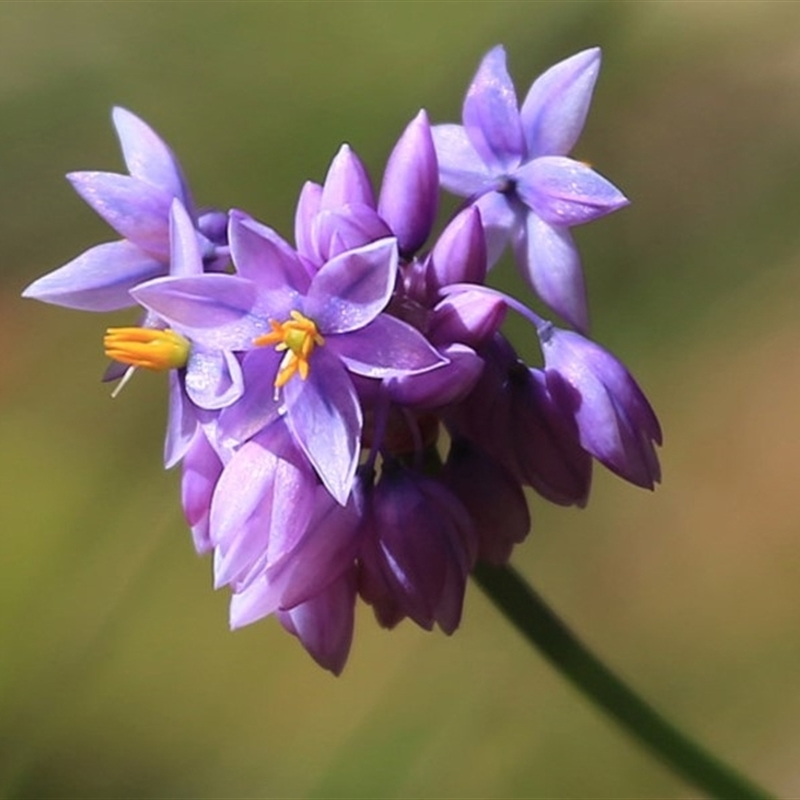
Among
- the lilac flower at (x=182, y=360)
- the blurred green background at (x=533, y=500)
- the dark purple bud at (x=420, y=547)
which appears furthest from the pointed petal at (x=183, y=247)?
the blurred green background at (x=533, y=500)

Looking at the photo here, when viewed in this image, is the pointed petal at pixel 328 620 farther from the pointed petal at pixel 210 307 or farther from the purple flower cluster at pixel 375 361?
the pointed petal at pixel 210 307

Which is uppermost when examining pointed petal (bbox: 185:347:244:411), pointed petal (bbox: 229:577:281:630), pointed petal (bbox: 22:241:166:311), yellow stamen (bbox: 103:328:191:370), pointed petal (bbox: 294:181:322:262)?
pointed petal (bbox: 294:181:322:262)

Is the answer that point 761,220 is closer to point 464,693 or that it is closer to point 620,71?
point 620,71

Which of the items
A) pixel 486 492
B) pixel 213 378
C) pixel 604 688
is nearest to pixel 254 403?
pixel 213 378

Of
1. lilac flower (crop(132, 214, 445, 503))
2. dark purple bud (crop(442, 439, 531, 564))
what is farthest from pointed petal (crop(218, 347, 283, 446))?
dark purple bud (crop(442, 439, 531, 564))

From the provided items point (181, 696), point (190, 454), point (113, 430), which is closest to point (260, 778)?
point (181, 696)

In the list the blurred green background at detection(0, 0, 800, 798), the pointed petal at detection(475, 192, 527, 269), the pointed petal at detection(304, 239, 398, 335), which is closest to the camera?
the pointed petal at detection(304, 239, 398, 335)

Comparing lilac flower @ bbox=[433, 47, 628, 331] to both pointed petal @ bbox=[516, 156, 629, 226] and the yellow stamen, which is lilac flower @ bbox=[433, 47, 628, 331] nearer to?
pointed petal @ bbox=[516, 156, 629, 226]
